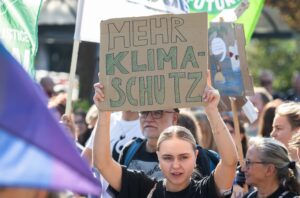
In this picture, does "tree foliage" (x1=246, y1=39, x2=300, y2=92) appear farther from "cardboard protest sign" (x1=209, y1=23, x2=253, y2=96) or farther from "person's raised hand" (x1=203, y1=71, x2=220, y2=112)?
"person's raised hand" (x1=203, y1=71, x2=220, y2=112)

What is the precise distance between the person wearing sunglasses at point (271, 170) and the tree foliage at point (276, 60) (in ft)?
63.2

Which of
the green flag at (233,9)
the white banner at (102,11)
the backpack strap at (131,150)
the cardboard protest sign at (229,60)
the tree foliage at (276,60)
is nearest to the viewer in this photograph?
the backpack strap at (131,150)

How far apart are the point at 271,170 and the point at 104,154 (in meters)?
1.02

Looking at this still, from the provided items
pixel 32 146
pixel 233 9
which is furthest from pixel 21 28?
pixel 32 146

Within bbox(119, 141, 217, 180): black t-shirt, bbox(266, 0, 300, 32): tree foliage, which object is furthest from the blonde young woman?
bbox(266, 0, 300, 32): tree foliage

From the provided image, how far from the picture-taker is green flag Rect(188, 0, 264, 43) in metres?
6.29

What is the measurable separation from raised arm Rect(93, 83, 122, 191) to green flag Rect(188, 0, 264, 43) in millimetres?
1975

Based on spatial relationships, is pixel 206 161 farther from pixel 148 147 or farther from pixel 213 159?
pixel 148 147

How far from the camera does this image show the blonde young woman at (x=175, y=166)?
4172 mm

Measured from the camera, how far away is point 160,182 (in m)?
4.34

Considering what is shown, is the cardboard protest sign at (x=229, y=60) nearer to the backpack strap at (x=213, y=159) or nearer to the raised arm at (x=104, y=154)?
the backpack strap at (x=213, y=159)

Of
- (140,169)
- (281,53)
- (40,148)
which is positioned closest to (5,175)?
(40,148)

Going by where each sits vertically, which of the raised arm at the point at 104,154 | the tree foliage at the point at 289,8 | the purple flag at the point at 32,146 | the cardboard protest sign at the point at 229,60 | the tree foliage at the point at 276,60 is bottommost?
the tree foliage at the point at 276,60

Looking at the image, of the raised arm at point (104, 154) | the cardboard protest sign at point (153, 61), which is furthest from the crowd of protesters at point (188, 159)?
the cardboard protest sign at point (153, 61)
